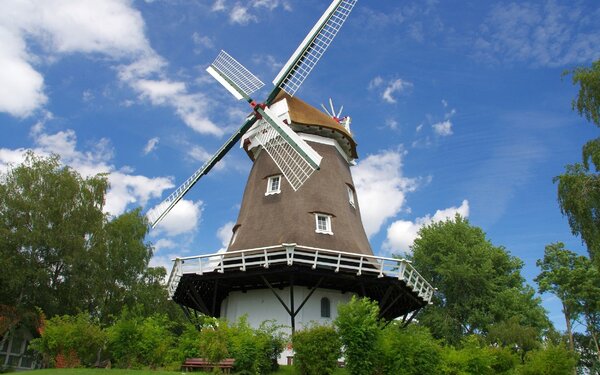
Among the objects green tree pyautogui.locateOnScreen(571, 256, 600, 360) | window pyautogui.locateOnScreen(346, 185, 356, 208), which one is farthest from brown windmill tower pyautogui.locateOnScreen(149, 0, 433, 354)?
green tree pyautogui.locateOnScreen(571, 256, 600, 360)

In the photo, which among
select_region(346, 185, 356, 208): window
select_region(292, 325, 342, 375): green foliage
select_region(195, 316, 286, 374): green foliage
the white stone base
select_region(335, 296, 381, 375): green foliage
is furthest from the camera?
select_region(346, 185, 356, 208): window

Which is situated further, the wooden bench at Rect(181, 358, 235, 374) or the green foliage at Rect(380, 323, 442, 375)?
the wooden bench at Rect(181, 358, 235, 374)

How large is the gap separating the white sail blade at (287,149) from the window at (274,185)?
2.76 ft

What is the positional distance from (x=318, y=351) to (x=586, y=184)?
8.87 m

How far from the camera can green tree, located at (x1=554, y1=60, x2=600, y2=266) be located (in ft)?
45.1

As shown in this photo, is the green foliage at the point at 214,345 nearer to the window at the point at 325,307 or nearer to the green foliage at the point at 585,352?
the window at the point at 325,307

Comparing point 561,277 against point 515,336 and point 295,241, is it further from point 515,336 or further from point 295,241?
point 295,241

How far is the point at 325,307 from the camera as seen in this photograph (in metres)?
19.2

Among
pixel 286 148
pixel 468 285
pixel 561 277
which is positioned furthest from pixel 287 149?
pixel 561 277

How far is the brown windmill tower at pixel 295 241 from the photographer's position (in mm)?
17312

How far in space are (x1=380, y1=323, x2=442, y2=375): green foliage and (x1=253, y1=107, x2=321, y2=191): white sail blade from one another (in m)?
A: 7.47

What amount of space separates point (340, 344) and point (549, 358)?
6.90 metres

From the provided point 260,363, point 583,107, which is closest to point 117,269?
point 260,363

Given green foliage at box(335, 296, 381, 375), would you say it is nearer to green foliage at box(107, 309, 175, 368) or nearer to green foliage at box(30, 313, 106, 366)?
green foliage at box(107, 309, 175, 368)
